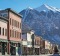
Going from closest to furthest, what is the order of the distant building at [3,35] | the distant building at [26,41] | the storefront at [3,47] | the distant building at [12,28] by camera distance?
the distant building at [3,35] < the storefront at [3,47] < the distant building at [12,28] < the distant building at [26,41]

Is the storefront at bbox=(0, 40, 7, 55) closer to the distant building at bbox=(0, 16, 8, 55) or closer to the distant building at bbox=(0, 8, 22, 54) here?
the distant building at bbox=(0, 16, 8, 55)

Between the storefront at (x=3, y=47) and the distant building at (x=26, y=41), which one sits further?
the distant building at (x=26, y=41)

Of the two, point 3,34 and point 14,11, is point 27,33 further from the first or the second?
point 3,34

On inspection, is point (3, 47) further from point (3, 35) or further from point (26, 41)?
point (26, 41)

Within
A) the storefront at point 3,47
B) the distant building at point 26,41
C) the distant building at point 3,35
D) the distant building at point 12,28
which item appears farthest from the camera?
the distant building at point 26,41

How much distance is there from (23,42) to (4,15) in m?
22.5

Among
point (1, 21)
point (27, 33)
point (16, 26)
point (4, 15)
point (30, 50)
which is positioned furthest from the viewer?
point (30, 50)

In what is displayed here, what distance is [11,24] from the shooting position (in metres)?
82.5

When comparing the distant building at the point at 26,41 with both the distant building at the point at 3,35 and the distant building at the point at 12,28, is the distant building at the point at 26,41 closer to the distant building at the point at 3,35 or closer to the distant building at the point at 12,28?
the distant building at the point at 12,28

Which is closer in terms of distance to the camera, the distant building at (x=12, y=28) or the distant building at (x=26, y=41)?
the distant building at (x=12, y=28)

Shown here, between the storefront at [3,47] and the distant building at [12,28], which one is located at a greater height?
the distant building at [12,28]

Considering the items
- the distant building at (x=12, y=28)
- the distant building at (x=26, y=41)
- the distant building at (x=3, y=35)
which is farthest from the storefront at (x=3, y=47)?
the distant building at (x=26, y=41)

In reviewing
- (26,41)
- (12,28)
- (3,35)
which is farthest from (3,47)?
(26,41)

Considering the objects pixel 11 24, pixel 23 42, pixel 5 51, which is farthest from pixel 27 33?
pixel 5 51
